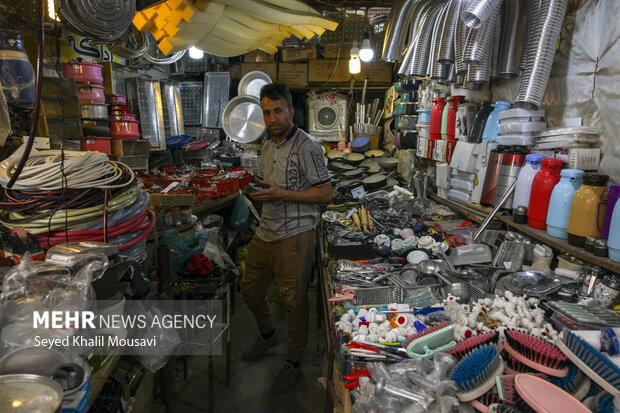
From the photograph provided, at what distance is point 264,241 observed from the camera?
9.75 feet

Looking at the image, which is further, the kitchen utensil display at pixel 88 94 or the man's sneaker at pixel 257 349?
the kitchen utensil display at pixel 88 94

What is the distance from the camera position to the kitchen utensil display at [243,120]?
6.73 meters

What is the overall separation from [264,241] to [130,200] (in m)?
1.06

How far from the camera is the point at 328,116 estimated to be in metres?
7.81

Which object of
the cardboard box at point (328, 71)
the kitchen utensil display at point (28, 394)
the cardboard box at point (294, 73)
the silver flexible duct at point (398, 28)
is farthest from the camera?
the cardboard box at point (294, 73)

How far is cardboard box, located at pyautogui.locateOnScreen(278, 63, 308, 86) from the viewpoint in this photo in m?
7.83

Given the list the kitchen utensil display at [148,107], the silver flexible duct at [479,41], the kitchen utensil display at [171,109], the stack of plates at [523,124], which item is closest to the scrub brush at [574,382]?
the stack of plates at [523,124]

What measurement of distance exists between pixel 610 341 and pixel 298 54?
7.50 metres

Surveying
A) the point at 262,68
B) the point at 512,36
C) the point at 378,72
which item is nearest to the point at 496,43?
the point at 512,36

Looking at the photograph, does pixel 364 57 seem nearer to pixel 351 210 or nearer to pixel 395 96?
pixel 395 96

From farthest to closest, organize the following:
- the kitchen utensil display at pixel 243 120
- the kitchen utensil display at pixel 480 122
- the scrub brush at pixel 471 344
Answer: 1. the kitchen utensil display at pixel 243 120
2. the kitchen utensil display at pixel 480 122
3. the scrub brush at pixel 471 344

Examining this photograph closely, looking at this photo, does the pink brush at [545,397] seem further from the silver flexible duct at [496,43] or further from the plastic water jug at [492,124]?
the silver flexible duct at [496,43]

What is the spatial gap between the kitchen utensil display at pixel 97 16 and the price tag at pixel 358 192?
322 cm

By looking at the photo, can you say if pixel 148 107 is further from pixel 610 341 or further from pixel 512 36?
pixel 610 341
